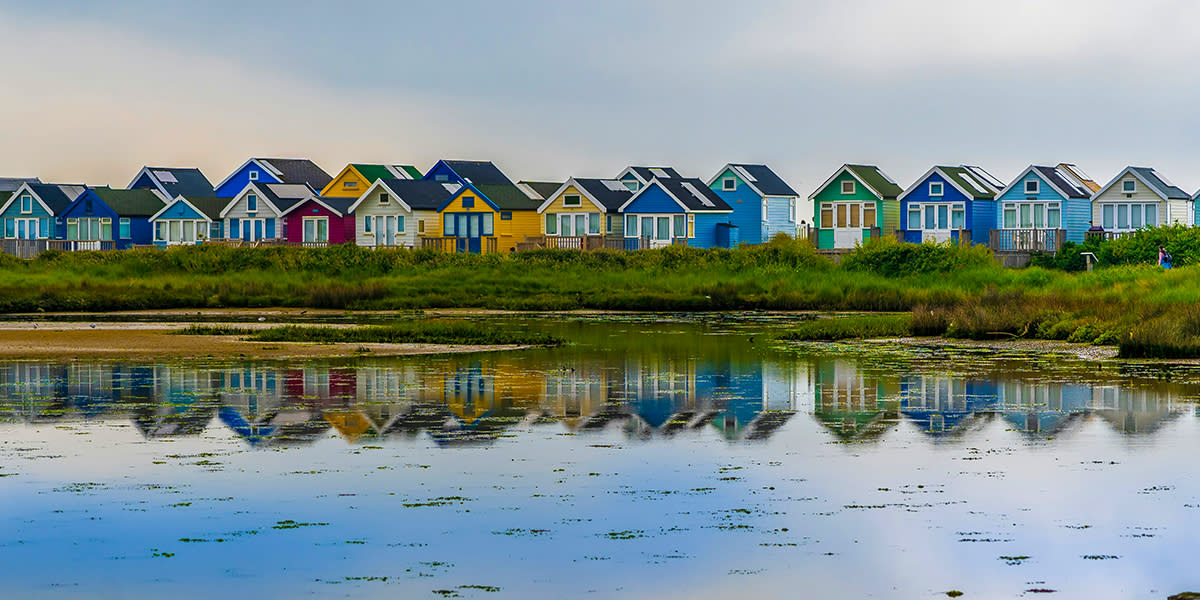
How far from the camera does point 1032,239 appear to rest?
7375 centimetres

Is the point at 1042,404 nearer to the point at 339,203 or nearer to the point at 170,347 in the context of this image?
the point at 170,347

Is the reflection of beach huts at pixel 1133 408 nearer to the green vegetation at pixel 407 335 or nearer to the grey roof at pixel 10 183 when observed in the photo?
the green vegetation at pixel 407 335

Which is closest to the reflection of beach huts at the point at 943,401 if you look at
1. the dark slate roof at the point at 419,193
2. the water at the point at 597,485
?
the water at the point at 597,485

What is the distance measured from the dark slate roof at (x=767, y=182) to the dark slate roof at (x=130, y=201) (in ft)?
110

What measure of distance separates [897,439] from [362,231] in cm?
6507

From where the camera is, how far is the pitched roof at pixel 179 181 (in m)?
106

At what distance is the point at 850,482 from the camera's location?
14.8 meters

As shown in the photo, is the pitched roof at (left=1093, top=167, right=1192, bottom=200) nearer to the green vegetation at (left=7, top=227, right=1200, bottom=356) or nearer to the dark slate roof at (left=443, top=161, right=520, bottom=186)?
the green vegetation at (left=7, top=227, right=1200, bottom=356)

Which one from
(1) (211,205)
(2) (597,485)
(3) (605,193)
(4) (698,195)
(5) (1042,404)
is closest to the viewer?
(2) (597,485)

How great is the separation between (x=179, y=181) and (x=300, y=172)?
395 inches

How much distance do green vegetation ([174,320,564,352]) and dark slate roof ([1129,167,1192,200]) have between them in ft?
161

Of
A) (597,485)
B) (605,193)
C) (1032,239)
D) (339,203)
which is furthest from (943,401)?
(339,203)

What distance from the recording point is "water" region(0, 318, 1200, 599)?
11133 millimetres

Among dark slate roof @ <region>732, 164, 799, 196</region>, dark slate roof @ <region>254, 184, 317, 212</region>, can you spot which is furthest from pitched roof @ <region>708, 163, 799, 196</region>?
dark slate roof @ <region>254, 184, 317, 212</region>
